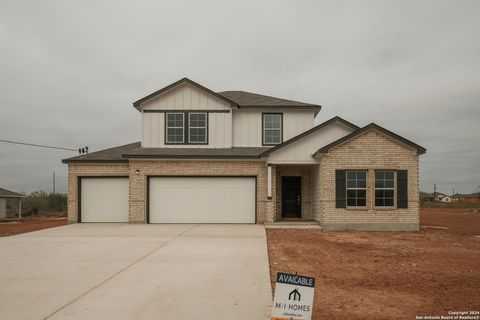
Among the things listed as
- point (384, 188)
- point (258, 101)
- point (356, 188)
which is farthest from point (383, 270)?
point (258, 101)

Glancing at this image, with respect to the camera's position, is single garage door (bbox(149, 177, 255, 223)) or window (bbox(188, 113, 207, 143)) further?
window (bbox(188, 113, 207, 143))

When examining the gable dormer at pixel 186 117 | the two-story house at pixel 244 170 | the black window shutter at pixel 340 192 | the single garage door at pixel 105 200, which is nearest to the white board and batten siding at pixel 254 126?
the two-story house at pixel 244 170

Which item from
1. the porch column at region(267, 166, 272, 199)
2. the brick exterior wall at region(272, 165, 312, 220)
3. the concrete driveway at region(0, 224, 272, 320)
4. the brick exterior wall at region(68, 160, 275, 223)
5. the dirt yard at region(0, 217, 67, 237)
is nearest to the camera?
the concrete driveway at region(0, 224, 272, 320)

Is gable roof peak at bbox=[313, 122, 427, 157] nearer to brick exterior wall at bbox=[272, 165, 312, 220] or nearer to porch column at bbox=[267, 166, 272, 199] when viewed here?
porch column at bbox=[267, 166, 272, 199]

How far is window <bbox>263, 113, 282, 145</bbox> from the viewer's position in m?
22.0

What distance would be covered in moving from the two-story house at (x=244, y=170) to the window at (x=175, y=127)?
0.17 feet

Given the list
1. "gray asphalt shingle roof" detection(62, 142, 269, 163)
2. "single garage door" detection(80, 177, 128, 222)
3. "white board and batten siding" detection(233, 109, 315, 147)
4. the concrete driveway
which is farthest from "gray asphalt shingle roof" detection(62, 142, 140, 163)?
the concrete driveway

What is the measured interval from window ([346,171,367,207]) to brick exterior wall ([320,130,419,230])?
193mm

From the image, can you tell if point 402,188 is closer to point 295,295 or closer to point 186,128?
point 186,128

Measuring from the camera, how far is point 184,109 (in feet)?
69.8

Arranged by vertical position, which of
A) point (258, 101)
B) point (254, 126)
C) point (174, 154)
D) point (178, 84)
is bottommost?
point (174, 154)

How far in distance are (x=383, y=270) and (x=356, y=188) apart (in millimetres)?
8575

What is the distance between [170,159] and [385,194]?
31.7ft

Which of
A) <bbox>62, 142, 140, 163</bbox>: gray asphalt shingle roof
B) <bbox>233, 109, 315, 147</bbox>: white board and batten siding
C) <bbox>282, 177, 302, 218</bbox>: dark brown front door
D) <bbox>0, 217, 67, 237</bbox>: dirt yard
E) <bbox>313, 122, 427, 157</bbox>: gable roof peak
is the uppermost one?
<bbox>233, 109, 315, 147</bbox>: white board and batten siding
